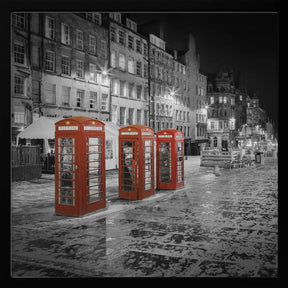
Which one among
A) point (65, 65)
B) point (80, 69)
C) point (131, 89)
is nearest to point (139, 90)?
point (131, 89)

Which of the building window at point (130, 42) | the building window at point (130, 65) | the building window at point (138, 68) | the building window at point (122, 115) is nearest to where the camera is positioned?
the building window at point (122, 115)

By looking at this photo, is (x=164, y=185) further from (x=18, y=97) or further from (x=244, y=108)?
(x=244, y=108)

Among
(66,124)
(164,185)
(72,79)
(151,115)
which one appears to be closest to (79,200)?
(66,124)

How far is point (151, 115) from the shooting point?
46812 mm

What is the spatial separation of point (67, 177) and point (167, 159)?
5857 millimetres

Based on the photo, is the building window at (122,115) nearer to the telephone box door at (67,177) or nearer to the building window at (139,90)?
the building window at (139,90)

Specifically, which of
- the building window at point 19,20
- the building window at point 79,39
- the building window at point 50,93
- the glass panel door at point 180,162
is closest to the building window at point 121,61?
the building window at point 79,39

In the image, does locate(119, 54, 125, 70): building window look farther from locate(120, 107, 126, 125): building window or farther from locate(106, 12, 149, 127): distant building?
locate(120, 107, 126, 125): building window

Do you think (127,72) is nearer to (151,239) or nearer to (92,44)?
(92,44)

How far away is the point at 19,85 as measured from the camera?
25250 mm

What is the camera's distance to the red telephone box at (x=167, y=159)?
13.9 m

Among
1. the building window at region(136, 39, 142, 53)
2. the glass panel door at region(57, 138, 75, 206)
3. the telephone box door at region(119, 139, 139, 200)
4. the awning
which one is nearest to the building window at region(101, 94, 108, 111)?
the building window at region(136, 39, 142, 53)

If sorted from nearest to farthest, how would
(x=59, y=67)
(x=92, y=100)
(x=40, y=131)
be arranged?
(x=40, y=131), (x=59, y=67), (x=92, y=100)

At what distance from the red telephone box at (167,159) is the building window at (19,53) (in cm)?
1612
